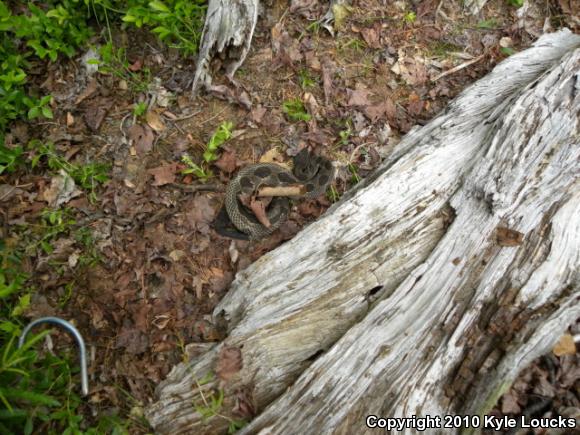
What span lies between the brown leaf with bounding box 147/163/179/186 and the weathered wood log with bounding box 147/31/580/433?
146cm

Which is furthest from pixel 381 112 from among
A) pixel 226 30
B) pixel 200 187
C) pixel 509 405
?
pixel 509 405

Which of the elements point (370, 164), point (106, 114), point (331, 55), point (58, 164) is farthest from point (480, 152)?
point (58, 164)

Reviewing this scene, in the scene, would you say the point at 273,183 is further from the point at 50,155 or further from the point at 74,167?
the point at 50,155

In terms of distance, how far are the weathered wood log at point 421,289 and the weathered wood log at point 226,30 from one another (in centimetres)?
227

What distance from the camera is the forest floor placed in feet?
13.0

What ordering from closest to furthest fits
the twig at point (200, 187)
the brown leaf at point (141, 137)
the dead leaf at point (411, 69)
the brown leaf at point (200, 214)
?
the brown leaf at point (200, 214) < the twig at point (200, 187) < the brown leaf at point (141, 137) < the dead leaf at point (411, 69)

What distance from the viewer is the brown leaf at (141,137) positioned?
4.56 meters

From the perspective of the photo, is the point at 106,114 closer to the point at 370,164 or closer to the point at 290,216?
the point at 290,216

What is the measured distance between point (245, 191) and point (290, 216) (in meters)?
0.59

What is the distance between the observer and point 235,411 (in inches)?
135

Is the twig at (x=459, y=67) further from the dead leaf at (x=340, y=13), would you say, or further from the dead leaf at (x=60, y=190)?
the dead leaf at (x=60, y=190)

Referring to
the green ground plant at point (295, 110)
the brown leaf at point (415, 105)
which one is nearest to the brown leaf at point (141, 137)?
the green ground plant at point (295, 110)

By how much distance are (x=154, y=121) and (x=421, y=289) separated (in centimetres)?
353

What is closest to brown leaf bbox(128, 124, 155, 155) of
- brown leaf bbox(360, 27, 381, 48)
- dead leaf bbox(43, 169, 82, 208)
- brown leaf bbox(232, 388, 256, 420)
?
dead leaf bbox(43, 169, 82, 208)
